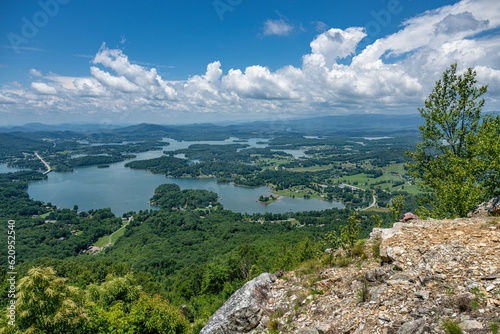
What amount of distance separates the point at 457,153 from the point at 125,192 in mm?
136610

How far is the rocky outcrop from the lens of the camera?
952 centimetres

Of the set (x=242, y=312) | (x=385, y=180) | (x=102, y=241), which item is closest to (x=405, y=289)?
(x=242, y=312)

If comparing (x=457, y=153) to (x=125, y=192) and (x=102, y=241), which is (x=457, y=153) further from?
(x=125, y=192)

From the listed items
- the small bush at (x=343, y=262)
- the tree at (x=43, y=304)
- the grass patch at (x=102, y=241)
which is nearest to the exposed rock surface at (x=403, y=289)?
the small bush at (x=343, y=262)

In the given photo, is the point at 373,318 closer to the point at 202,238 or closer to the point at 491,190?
the point at 491,190

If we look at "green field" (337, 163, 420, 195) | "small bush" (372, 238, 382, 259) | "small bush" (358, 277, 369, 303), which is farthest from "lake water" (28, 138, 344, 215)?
"small bush" (358, 277, 369, 303)

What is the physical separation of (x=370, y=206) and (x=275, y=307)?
112252mm

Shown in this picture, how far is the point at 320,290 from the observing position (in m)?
9.65

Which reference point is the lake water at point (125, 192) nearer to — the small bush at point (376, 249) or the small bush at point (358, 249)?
the small bush at point (358, 249)

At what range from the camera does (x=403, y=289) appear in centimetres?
750

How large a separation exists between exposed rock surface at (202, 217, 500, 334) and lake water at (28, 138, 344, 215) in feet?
323

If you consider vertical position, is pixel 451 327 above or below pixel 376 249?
above

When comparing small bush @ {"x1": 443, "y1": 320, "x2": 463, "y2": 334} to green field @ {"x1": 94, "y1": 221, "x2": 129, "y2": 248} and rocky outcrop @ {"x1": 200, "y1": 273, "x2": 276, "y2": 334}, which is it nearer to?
rocky outcrop @ {"x1": 200, "y1": 273, "x2": 276, "y2": 334}

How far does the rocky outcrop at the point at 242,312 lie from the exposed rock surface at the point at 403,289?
4 cm
